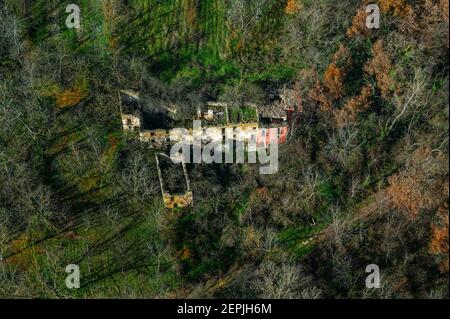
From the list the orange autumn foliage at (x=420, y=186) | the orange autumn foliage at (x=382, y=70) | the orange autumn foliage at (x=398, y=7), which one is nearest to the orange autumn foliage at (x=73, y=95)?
the orange autumn foliage at (x=382, y=70)

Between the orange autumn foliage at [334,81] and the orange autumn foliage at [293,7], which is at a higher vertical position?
the orange autumn foliage at [293,7]

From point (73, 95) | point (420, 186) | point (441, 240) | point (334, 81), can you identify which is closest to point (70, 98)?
point (73, 95)

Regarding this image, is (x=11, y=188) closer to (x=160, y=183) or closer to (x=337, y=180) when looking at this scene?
(x=160, y=183)

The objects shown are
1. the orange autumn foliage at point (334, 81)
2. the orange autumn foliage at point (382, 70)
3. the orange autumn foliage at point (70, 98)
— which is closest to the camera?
the orange autumn foliage at point (382, 70)

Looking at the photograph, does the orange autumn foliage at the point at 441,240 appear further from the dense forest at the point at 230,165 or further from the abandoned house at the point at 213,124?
the abandoned house at the point at 213,124

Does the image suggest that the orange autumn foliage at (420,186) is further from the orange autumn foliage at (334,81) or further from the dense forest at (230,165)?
the orange autumn foliage at (334,81)

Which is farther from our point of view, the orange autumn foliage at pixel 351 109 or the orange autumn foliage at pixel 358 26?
the orange autumn foliage at pixel 358 26

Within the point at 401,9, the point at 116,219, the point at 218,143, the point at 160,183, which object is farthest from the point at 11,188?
the point at 401,9

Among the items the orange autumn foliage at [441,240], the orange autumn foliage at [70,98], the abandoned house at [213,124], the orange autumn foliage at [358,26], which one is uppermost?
the orange autumn foliage at [358,26]

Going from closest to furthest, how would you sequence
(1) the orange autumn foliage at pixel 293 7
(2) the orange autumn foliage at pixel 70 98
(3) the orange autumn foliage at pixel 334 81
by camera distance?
(3) the orange autumn foliage at pixel 334 81 < (2) the orange autumn foliage at pixel 70 98 < (1) the orange autumn foliage at pixel 293 7
